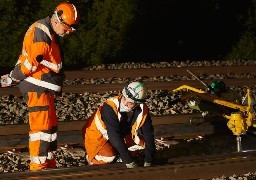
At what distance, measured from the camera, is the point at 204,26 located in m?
16.9

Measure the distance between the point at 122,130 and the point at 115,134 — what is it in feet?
1.45

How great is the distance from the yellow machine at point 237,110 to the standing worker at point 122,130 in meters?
1.20

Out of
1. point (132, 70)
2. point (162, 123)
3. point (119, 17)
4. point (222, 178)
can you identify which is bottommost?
point (222, 178)

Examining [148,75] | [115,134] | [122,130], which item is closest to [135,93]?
[115,134]

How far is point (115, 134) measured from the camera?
5500 millimetres

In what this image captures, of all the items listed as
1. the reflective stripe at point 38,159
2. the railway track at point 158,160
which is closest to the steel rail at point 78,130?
the railway track at point 158,160

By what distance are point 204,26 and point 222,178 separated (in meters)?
11.6

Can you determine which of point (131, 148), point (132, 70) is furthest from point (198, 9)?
point (131, 148)

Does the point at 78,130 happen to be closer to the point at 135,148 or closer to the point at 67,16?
the point at 135,148

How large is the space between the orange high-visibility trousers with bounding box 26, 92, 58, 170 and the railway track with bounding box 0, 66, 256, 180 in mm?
281

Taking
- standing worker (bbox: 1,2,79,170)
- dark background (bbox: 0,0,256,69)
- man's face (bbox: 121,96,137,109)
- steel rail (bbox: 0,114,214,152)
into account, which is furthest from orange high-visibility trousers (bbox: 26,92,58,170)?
dark background (bbox: 0,0,256,69)

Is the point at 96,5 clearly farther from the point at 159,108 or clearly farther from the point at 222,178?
the point at 222,178

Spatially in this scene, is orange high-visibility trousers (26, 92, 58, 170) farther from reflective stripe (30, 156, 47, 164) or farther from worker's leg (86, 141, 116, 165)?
worker's leg (86, 141, 116, 165)

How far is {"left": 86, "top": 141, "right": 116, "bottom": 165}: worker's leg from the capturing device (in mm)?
5934
